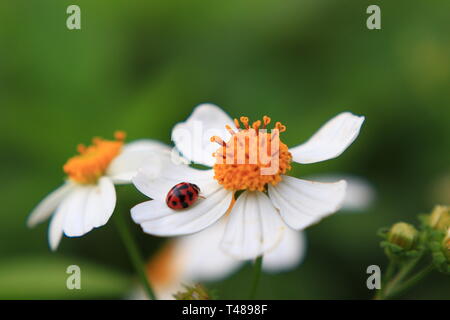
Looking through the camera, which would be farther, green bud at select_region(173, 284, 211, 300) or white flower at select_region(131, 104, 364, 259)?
green bud at select_region(173, 284, 211, 300)

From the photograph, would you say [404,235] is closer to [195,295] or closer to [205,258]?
[195,295]

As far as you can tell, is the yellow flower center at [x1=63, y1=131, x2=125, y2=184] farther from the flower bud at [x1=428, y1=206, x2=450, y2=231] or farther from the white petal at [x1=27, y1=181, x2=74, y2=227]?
the flower bud at [x1=428, y1=206, x2=450, y2=231]

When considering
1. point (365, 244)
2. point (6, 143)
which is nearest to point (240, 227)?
point (365, 244)

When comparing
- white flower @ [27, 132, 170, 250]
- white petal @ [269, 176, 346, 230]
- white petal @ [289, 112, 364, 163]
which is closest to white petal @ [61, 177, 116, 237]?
white flower @ [27, 132, 170, 250]

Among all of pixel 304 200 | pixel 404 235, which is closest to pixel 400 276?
pixel 404 235

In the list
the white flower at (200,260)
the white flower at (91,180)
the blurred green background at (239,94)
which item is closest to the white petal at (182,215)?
the white flower at (91,180)

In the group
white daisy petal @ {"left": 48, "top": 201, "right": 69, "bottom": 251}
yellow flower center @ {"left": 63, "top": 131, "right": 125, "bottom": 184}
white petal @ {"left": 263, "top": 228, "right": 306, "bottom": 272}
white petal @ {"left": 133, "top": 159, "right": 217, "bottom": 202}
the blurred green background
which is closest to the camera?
white petal @ {"left": 133, "top": 159, "right": 217, "bottom": 202}
